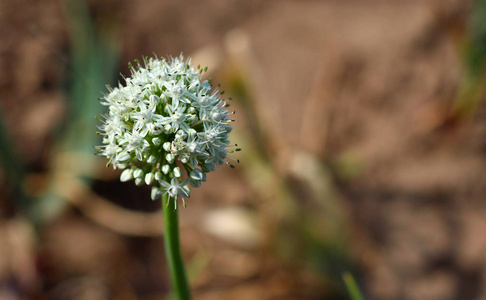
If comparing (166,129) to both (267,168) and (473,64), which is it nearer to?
(267,168)

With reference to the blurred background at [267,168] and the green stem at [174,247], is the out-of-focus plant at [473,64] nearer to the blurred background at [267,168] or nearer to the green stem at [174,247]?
the blurred background at [267,168]

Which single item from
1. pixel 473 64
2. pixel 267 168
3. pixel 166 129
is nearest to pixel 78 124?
pixel 267 168

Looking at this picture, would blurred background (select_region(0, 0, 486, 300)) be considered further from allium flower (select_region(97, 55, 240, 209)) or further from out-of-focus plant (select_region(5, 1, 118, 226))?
allium flower (select_region(97, 55, 240, 209))

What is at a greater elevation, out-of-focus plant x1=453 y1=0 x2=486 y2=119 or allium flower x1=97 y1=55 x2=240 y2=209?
out-of-focus plant x1=453 y1=0 x2=486 y2=119

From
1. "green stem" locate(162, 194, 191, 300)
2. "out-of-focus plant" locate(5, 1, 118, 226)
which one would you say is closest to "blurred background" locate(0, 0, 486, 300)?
"out-of-focus plant" locate(5, 1, 118, 226)

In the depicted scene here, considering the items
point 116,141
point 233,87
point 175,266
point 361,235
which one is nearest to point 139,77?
point 116,141

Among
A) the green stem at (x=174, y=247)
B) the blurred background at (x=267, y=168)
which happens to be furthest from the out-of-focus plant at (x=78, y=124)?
the green stem at (x=174, y=247)
